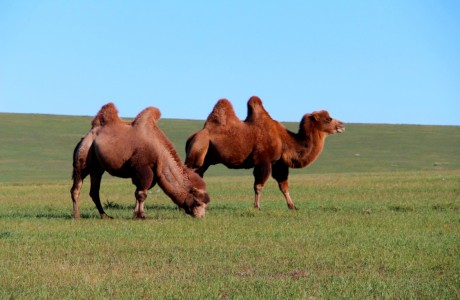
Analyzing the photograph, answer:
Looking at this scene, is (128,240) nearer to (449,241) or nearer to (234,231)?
(234,231)

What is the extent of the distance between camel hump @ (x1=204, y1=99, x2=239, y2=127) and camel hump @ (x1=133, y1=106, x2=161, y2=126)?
2.44 meters

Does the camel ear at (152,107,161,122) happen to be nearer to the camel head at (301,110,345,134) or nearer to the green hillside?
the camel head at (301,110,345,134)

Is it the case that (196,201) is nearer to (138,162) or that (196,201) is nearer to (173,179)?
(173,179)

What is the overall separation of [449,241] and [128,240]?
4.38 meters

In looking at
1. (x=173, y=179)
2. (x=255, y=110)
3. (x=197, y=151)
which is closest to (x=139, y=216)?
(x=173, y=179)

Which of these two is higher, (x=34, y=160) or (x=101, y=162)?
(x=101, y=162)

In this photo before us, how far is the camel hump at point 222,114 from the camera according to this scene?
19506 mm

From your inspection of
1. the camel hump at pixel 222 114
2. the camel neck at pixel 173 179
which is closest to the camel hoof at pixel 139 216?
the camel neck at pixel 173 179

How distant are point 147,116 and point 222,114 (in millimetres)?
2944

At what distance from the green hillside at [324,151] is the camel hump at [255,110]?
24410mm

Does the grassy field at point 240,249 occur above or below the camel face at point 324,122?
below

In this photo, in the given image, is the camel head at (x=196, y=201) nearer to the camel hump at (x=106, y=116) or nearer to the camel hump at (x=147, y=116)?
the camel hump at (x=147, y=116)

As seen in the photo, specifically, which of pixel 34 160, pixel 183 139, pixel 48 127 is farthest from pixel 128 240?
pixel 48 127

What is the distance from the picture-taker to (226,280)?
9.27 meters
